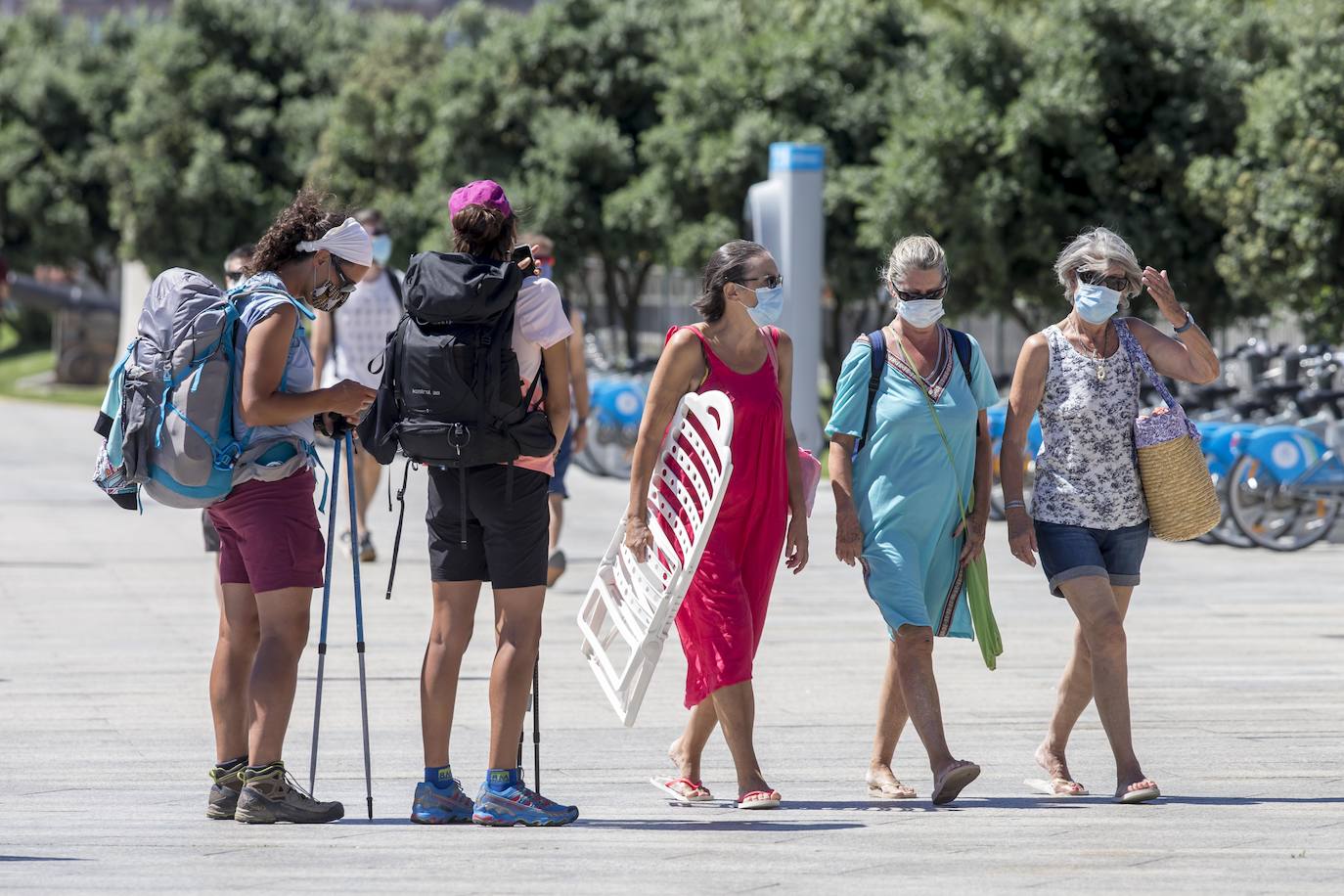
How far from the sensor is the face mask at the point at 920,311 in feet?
20.9

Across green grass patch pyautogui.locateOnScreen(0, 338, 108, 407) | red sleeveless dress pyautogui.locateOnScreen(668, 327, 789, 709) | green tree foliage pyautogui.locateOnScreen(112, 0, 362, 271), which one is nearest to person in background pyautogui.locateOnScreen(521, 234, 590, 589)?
red sleeveless dress pyautogui.locateOnScreen(668, 327, 789, 709)

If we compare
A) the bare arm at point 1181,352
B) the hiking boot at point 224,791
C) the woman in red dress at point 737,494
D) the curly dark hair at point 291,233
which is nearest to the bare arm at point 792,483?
the woman in red dress at point 737,494

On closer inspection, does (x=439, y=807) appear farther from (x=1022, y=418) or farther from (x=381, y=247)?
(x=381, y=247)

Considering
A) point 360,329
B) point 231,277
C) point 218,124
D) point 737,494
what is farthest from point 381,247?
point 218,124

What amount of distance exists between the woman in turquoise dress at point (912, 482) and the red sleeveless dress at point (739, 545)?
0.25 m

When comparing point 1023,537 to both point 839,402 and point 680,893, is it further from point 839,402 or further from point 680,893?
point 680,893

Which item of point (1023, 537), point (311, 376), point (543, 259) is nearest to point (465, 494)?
point (311, 376)

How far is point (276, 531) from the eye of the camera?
19.2ft

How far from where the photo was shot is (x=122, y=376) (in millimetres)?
5992

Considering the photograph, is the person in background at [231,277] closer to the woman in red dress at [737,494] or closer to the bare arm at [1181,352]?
the woman in red dress at [737,494]

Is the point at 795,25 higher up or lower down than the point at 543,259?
higher up

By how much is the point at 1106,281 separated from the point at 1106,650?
1.09m

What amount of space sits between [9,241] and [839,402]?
1643 inches

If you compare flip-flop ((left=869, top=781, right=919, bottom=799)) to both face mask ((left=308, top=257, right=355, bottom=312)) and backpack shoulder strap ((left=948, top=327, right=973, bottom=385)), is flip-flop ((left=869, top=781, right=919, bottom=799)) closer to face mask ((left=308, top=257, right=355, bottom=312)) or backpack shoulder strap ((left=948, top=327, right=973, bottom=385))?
backpack shoulder strap ((left=948, top=327, right=973, bottom=385))
